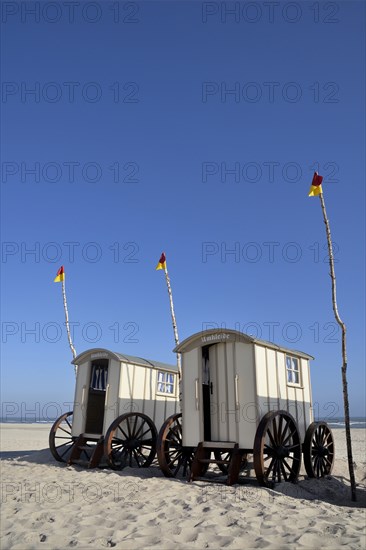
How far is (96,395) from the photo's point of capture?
15.0m

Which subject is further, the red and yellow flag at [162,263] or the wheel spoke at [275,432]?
the red and yellow flag at [162,263]

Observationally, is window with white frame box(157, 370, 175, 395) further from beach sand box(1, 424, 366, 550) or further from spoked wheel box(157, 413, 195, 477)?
beach sand box(1, 424, 366, 550)

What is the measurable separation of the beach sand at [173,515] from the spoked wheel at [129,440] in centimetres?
218

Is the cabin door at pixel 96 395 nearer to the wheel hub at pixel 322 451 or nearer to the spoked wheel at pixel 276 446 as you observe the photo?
the spoked wheel at pixel 276 446

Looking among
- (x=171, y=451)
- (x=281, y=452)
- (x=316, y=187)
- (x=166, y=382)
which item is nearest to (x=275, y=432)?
(x=281, y=452)

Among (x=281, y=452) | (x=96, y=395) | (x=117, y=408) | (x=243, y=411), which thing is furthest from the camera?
(x=96, y=395)

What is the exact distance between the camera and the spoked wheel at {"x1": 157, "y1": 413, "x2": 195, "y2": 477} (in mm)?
10708

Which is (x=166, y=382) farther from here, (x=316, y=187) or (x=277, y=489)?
(x=316, y=187)

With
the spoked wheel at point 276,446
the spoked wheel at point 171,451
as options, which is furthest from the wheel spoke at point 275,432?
the spoked wheel at point 171,451

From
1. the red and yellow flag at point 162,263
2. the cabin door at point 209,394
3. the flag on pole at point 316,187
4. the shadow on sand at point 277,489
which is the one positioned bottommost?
the shadow on sand at point 277,489

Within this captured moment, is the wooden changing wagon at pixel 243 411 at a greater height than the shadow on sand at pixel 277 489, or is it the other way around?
the wooden changing wagon at pixel 243 411

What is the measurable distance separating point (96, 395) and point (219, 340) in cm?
617

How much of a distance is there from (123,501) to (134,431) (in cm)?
527

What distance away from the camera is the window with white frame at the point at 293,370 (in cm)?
1120
